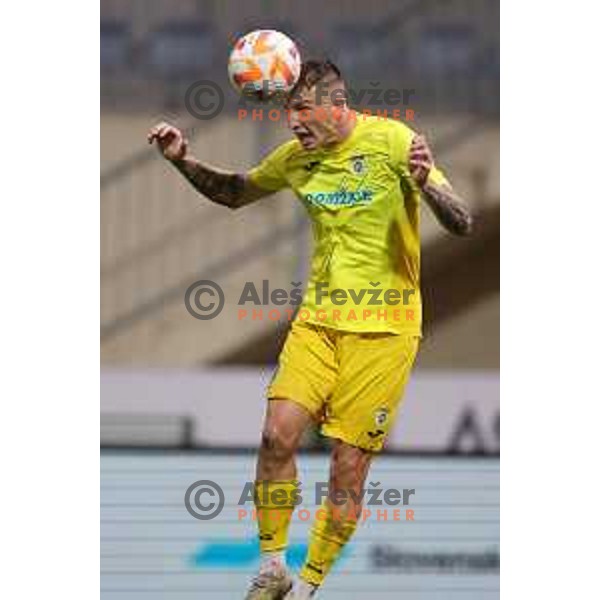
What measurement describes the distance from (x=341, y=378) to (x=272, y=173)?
890mm

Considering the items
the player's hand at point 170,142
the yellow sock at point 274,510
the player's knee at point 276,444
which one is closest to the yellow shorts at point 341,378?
the player's knee at point 276,444

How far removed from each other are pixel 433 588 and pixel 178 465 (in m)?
1.34

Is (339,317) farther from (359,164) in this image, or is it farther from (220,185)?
(220,185)

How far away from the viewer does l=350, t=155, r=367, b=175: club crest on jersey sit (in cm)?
675

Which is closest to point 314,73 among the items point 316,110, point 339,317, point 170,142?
point 316,110

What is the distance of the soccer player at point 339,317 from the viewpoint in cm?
674

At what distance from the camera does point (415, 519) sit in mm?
8430

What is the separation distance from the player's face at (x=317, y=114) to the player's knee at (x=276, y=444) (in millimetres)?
1118

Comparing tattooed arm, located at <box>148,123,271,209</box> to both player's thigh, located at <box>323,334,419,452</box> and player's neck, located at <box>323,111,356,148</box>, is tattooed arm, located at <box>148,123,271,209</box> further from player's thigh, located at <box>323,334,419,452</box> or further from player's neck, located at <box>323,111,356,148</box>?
player's thigh, located at <box>323,334,419,452</box>

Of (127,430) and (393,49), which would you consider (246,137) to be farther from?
(127,430)

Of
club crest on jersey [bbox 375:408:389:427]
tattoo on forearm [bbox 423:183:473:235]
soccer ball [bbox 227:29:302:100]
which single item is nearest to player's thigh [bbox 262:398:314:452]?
club crest on jersey [bbox 375:408:389:427]

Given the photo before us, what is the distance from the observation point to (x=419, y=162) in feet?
20.9

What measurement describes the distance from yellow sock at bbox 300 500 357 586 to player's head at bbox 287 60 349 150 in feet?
4.68

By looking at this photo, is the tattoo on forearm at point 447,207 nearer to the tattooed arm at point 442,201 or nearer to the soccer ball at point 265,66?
the tattooed arm at point 442,201
